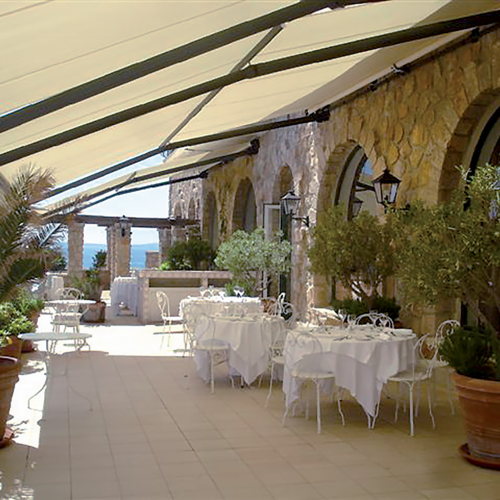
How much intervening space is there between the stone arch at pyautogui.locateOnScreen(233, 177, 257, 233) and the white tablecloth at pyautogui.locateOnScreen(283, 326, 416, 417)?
11.5 m

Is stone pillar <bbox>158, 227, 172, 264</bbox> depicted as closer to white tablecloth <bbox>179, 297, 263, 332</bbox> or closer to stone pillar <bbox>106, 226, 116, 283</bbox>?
stone pillar <bbox>106, 226, 116, 283</bbox>

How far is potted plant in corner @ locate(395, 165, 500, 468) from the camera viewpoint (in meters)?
4.02

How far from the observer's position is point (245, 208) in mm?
17312

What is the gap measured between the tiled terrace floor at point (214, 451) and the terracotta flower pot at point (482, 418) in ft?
0.39

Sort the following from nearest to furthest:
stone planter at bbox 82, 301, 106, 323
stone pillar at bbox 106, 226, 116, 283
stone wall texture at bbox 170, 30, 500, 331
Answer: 1. stone wall texture at bbox 170, 30, 500, 331
2. stone planter at bbox 82, 301, 106, 323
3. stone pillar at bbox 106, 226, 116, 283

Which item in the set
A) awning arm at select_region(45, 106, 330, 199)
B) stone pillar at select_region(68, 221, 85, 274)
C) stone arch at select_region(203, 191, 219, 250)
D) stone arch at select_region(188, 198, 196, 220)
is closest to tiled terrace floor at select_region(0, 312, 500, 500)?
awning arm at select_region(45, 106, 330, 199)

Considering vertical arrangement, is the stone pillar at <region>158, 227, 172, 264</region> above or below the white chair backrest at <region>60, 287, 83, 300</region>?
above

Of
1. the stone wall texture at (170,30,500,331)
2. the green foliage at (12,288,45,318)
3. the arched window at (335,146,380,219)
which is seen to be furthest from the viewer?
the arched window at (335,146,380,219)

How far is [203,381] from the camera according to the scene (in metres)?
7.04

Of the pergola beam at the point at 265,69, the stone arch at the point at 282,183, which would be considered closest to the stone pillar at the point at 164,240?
the stone arch at the point at 282,183

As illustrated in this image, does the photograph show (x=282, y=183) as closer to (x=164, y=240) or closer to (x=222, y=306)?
(x=222, y=306)

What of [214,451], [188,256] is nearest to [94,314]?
[188,256]

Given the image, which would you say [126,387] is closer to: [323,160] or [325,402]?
[325,402]

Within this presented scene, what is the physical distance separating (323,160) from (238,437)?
23.3 ft
